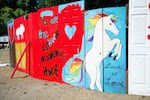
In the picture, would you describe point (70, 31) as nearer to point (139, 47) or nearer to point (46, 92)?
point (46, 92)

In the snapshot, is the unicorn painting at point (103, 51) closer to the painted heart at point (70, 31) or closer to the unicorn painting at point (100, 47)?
the unicorn painting at point (100, 47)

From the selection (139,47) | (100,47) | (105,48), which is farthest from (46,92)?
(139,47)

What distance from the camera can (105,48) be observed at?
893 cm

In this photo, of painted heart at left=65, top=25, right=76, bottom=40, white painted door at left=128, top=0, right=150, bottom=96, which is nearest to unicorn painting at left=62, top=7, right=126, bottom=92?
white painted door at left=128, top=0, right=150, bottom=96

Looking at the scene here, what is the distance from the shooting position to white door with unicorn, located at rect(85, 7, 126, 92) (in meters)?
8.69

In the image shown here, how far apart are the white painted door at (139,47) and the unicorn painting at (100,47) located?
18.4 inches

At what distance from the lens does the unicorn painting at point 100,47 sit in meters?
8.74

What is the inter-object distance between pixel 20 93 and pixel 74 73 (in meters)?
1.87

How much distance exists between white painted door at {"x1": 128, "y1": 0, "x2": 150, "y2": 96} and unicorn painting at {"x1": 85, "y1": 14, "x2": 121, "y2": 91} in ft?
1.54

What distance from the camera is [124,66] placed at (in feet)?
28.4

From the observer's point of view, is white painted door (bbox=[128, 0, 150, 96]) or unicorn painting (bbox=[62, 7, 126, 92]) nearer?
white painted door (bbox=[128, 0, 150, 96])

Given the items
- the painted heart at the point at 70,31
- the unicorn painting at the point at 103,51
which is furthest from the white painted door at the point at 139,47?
the painted heart at the point at 70,31

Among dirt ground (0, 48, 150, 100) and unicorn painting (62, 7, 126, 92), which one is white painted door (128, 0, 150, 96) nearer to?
unicorn painting (62, 7, 126, 92)

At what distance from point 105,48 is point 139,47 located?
3.34 ft
